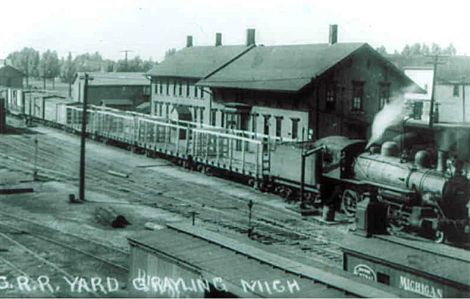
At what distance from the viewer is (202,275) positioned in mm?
11570

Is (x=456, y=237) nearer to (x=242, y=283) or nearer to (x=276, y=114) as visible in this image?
(x=242, y=283)

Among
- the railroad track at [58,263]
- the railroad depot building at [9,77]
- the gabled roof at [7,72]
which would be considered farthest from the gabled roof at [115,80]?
the railroad track at [58,263]

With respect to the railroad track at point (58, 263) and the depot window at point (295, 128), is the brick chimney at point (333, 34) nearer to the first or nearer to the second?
the depot window at point (295, 128)

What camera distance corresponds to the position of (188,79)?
51.2 m

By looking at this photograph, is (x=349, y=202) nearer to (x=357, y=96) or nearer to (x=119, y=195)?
(x=119, y=195)

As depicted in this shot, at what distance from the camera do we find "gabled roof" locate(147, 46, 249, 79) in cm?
5050

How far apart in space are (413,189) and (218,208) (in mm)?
8623

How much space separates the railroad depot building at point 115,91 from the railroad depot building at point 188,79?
9.76 m

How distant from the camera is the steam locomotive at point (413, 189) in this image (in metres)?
20.6

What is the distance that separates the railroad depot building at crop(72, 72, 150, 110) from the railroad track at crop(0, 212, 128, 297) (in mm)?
43862

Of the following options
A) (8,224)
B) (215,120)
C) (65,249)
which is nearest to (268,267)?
(65,249)

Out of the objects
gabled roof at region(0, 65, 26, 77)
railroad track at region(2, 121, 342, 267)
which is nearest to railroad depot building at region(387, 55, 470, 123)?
railroad track at region(2, 121, 342, 267)

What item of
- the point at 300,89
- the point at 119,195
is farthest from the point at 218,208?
the point at 300,89

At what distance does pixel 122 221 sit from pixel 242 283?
13.0 m
